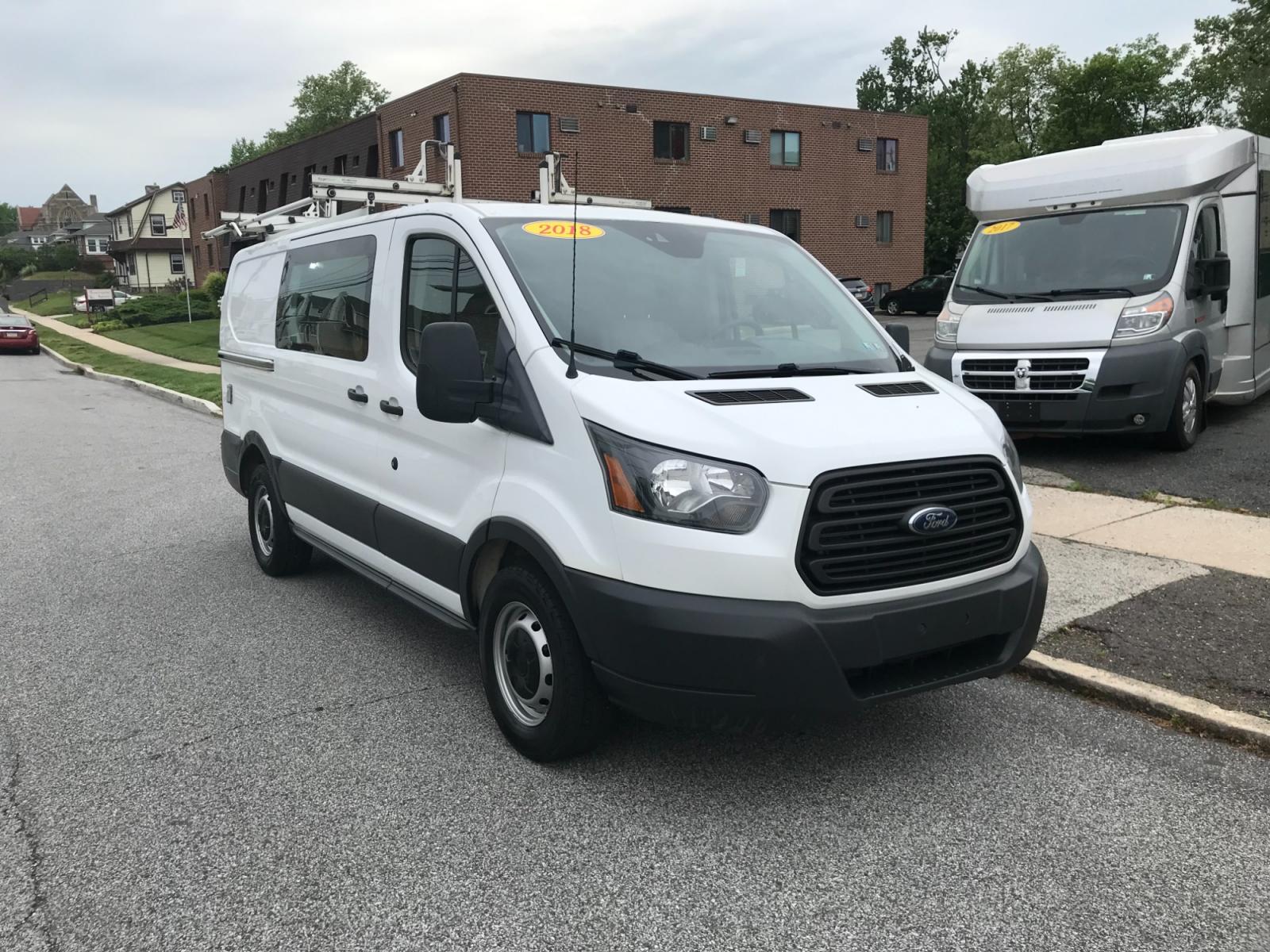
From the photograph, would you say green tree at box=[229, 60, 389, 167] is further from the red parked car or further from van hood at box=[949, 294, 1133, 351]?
van hood at box=[949, 294, 1133, 351]

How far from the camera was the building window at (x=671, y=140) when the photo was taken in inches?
1465

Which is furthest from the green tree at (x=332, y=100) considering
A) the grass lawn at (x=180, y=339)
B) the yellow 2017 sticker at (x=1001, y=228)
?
the yellow 2017 sticker at (x=1001, y=228)

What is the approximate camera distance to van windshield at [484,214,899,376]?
12.5 ft

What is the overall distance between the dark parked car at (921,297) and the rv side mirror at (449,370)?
109 ft

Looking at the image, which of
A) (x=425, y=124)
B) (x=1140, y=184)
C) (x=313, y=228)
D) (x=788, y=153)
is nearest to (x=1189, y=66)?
(x=788, y=153)

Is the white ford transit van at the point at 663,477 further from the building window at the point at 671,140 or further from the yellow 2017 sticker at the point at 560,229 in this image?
the building window at the point at 671,140

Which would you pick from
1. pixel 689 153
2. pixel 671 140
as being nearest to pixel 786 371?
pixel 671 140

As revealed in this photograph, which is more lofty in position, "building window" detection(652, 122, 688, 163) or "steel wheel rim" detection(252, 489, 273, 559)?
"building window" detection(652, 122, 688, 163)

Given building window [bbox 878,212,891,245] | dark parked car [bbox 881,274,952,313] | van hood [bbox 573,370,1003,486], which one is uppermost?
building window [bbox 878,212,891,245]

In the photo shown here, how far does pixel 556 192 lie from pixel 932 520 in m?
4.87

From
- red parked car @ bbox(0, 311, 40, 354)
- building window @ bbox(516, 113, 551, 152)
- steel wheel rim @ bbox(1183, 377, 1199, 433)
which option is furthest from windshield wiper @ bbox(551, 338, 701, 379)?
red parked car @ bbox(0, 311, 40, 354)

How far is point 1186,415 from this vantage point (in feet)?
29.1

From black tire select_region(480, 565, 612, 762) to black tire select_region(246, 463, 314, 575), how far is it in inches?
107

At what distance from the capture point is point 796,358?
401 centimetres
